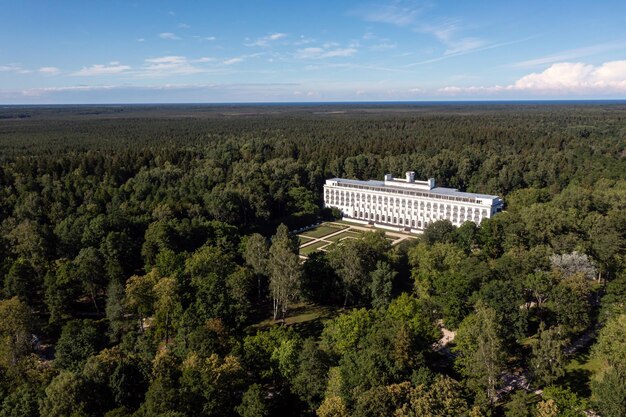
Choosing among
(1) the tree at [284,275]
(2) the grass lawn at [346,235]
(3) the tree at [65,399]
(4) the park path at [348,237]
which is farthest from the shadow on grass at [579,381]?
(2) the grass lawn at [346,235]

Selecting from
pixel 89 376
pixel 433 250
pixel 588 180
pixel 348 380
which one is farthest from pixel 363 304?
pixel 588 180

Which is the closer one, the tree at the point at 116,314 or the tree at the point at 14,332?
the tree at the point at 14,332

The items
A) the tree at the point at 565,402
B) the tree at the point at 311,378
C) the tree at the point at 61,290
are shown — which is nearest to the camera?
the tree at the point at 565,402

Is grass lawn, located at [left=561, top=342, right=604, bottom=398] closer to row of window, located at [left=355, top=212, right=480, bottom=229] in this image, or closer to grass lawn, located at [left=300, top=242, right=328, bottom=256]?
grass lawn, located at [left=300, top=242, right=328, bottom=256]

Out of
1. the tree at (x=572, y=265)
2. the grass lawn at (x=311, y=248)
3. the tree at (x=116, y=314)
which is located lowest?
the grass lawn at (x=311, y=248)

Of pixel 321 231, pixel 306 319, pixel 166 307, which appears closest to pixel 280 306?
pixel 306 319

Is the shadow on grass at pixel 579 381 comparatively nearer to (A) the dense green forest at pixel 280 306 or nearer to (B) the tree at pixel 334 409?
(A) the dense green forest at pixel 280 306
